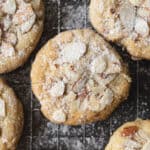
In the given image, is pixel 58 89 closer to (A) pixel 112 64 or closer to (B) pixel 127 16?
(A) pixel 112 64

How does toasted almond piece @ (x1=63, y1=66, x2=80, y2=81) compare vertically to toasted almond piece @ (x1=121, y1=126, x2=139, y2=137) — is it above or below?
above

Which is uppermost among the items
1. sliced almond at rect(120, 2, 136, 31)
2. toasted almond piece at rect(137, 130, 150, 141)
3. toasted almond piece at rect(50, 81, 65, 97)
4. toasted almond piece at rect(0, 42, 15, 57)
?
sliced almond at rect(120, 2, 136, 31)

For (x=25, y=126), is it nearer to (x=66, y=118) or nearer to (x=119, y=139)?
(x=66, y=118)

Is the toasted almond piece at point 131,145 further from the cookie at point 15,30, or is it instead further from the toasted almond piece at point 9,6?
the toasted almond piece at point 9,6

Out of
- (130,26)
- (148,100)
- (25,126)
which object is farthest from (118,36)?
(25,126)

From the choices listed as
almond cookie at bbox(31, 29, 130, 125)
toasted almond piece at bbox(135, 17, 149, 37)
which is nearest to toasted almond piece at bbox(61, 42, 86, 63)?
almond cookie at bbox(31, 29, 130, 125)

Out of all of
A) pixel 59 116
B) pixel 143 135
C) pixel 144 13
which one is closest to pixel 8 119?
pixel 59 116

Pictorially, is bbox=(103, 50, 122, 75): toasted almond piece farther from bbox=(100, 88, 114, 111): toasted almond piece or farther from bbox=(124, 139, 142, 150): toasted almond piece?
bbox=(124, 139, 142, 150): toasted almond piece
